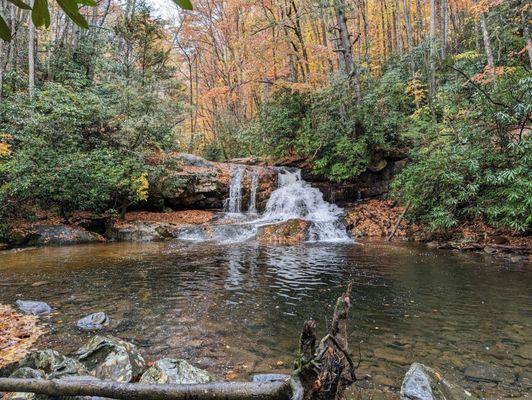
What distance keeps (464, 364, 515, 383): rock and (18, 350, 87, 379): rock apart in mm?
3596

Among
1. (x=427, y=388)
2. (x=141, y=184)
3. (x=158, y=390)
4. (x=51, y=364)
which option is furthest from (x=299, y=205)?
(x=158, y=390)

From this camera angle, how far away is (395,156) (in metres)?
15.5

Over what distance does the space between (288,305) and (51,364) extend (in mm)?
3179

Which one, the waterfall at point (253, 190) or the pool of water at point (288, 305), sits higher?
the waterfall at point (253, 190)

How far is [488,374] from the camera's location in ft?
10.4

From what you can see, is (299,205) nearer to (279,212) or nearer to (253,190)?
(279,212)

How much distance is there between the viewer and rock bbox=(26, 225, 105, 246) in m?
11.2

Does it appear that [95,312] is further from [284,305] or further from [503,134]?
[503,134]

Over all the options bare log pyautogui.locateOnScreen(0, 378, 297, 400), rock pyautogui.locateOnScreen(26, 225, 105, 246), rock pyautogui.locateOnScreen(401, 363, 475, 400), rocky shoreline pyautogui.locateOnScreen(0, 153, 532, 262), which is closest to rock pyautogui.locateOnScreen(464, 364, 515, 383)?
rock pyautogui.locateOnScreen(401, 363, 475, 400)

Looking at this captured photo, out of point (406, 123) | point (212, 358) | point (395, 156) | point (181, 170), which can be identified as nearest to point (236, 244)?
point (181, 170)

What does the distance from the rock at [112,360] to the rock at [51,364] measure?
0.16 metres

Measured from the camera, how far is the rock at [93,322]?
4324mm

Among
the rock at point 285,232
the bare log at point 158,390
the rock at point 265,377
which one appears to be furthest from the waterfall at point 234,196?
the bare log at point 158,390

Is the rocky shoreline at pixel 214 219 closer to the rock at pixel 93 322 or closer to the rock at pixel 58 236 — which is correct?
the rock at pixel 58 236
